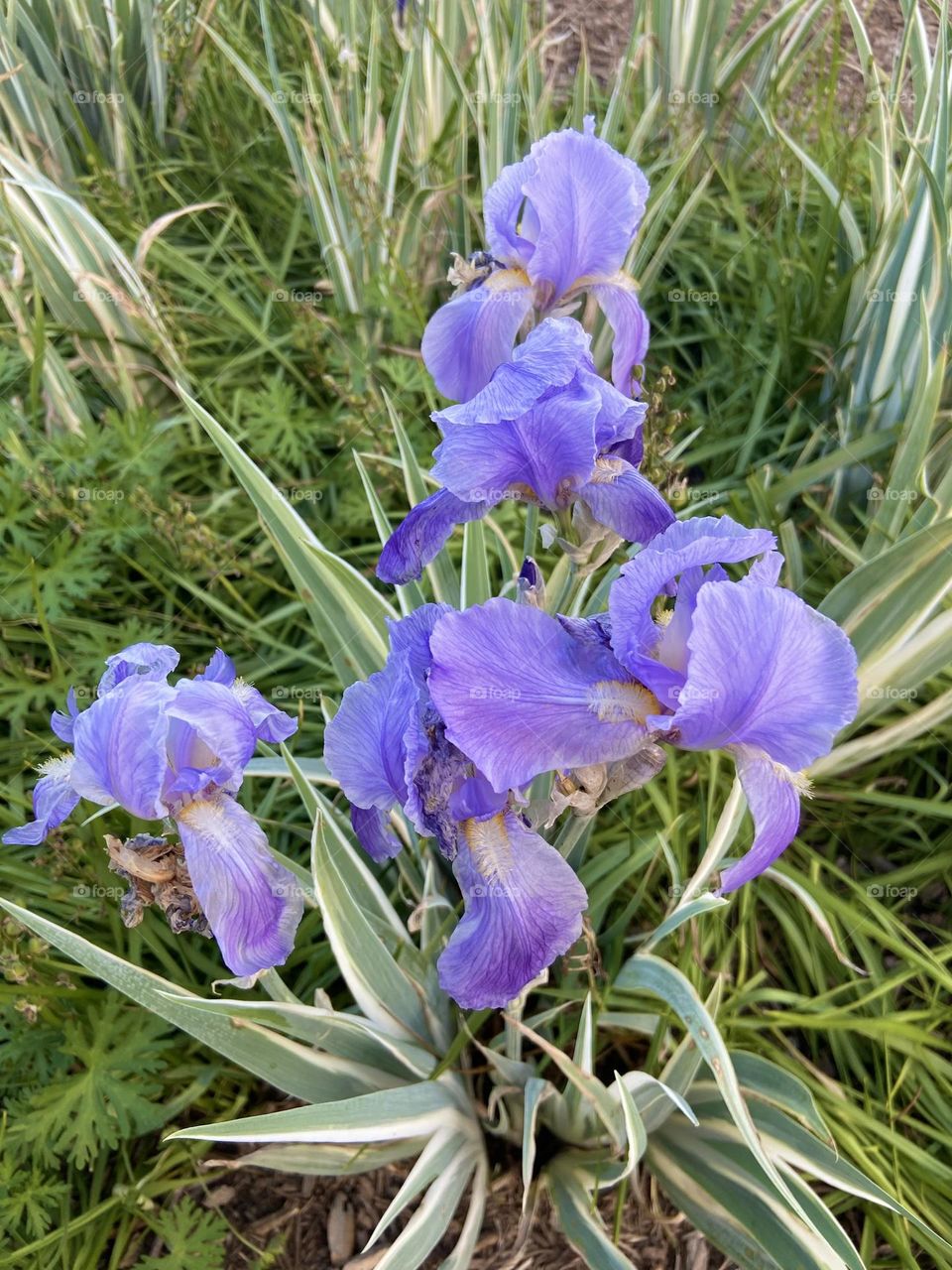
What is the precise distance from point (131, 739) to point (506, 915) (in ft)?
1.17

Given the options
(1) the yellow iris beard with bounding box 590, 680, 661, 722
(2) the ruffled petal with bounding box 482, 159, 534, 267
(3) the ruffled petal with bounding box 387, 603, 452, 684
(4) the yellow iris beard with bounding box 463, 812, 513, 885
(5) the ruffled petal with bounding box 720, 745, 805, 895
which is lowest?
(4) the yellow iris beard with bounding box 463, 812, 513, 885

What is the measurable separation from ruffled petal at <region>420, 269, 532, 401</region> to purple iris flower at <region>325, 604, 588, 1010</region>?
46cm

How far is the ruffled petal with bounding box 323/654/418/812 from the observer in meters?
0.79

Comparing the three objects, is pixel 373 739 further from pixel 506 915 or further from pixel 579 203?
pixel 579 203

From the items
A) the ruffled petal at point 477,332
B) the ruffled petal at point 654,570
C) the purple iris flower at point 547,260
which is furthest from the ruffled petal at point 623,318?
the ruffled petal at point 654,570

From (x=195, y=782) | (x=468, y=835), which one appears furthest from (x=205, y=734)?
(x=468, y=835)

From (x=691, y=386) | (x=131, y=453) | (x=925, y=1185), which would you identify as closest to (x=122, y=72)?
(x=131, y=453)

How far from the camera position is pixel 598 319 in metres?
2.09

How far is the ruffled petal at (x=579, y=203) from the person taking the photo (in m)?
1.05

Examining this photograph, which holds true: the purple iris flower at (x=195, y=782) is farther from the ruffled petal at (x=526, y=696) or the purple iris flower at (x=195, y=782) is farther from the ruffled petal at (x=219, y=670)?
the ruffled petal at (x=526, y=696)

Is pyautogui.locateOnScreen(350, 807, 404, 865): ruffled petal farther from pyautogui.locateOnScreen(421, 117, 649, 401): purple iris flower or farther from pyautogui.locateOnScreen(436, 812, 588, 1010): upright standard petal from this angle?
pyautogui.locateOnScreen(421, 117, 649, 401): purple iris flower

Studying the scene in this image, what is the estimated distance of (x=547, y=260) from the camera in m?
1.12

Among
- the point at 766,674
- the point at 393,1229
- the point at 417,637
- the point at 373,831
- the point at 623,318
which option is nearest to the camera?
the point at 766,674

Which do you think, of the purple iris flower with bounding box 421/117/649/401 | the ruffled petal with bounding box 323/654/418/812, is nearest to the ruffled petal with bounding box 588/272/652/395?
the purple iris flower with bounding box 421/117/649/401
